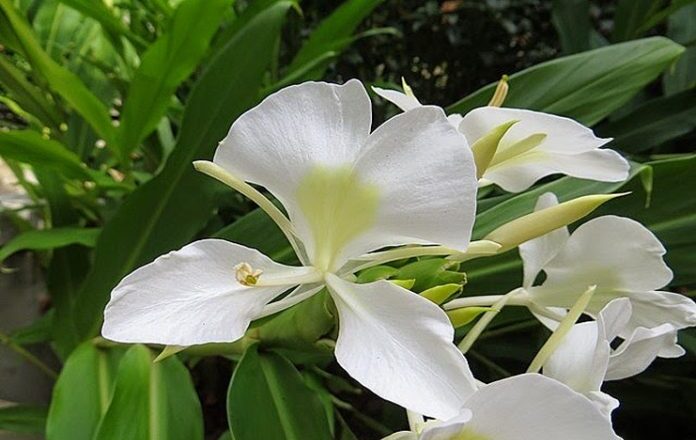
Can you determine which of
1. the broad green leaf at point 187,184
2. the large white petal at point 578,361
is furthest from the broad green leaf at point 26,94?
the large white petal at point 578,361

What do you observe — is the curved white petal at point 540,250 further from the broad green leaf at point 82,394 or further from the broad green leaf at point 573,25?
the broad green leaf at point 573,25

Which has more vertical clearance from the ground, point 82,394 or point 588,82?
point 588,82

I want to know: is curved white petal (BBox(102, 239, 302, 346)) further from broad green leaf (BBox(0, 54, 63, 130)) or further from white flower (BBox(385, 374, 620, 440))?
broad green leaf (BBox(0, 54, 63, 130))

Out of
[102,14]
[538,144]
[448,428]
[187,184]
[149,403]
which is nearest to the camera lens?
[448,428]

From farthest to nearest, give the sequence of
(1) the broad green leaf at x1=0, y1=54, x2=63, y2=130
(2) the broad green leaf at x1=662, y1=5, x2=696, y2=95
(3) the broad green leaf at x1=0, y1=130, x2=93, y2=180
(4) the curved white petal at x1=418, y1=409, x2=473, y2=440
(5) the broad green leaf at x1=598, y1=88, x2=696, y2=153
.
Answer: (2) the broad green leaf at x1=662, y1=5, x2=696, y2=95 → (5) the broad green leaf at x1=598, y1=88, x2=696, y2=153 → (1) the broad green leaf at x1=0, y1=54, x2=63, y2=130 → (3) the broad green leaf at x1=0, y1=130, x2=93, y2=180 → (4) the curved white petal at x1=418, y1=409, x2=473, y2=440

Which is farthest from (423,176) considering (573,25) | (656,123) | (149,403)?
(573,25)

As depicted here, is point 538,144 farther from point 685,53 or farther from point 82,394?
point 685,53

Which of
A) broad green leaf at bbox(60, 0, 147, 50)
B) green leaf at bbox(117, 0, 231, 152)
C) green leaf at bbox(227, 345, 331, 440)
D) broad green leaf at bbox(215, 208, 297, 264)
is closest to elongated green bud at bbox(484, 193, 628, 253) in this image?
green leaf at bbox(227, 345, 331, 440)
